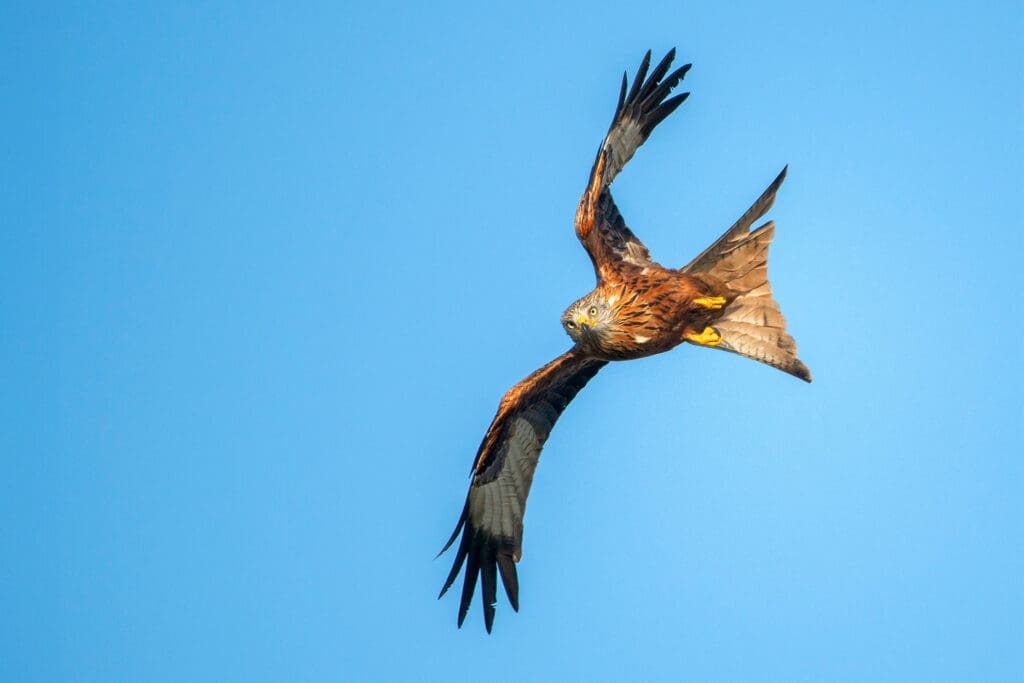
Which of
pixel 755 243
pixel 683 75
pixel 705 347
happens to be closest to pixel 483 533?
pixel 705 347

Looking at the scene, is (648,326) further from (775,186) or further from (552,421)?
(552,421)

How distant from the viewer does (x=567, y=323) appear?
32.2 ft

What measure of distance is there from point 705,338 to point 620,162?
181 centimetres

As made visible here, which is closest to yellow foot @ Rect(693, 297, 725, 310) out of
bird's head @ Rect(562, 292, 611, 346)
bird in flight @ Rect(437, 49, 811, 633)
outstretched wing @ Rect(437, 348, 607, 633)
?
bird in flight @ Rect(437, 49, 811, 633)

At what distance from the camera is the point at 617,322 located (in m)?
9.80

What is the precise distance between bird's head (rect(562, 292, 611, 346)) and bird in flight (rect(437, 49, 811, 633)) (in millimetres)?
11

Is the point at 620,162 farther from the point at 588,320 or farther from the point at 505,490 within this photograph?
the point at 505,490

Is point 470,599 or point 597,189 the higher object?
point 597,189

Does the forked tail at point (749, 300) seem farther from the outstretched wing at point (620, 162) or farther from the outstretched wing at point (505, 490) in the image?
the outstretched wing at point (505, 490)

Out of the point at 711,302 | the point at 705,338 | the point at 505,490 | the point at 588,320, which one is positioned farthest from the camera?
the point at 505,490

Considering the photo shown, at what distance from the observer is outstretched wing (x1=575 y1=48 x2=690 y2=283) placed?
1052 centimetres

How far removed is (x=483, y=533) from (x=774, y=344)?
3287 millimetres

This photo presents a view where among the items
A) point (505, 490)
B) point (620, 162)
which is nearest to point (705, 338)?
point (620, 162)

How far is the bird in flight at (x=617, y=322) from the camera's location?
992cm
